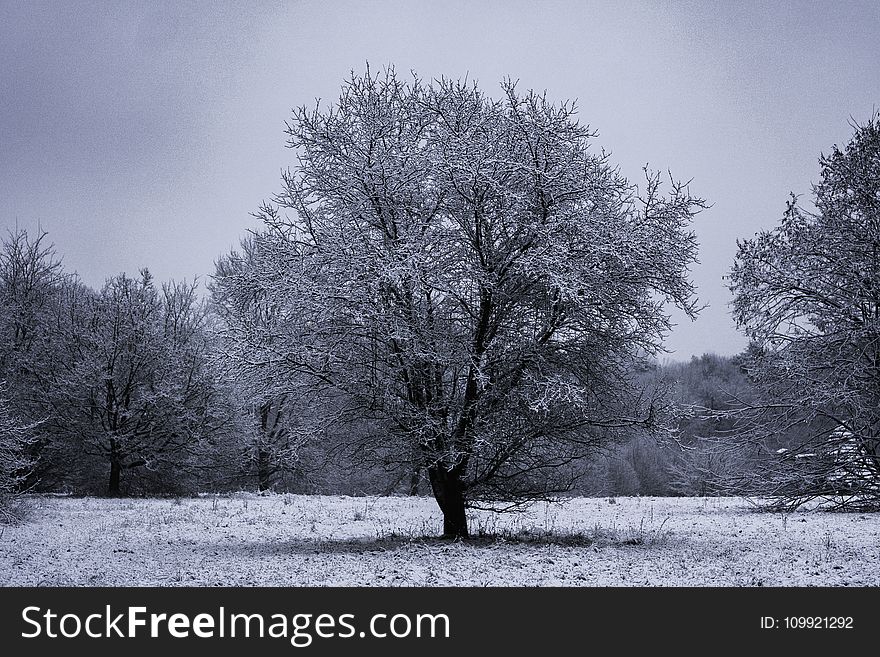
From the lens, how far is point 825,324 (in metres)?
10.1

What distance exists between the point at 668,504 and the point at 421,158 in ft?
45.2

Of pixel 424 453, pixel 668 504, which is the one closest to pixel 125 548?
pixel 424 453

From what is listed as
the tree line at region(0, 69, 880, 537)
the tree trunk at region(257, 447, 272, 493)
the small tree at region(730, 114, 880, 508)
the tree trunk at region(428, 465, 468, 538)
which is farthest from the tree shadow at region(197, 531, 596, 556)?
the tree trunk at region(257, 447, 272, 493)

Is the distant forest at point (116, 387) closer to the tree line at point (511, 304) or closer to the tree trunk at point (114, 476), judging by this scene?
the tree trunk at point (114, 476)

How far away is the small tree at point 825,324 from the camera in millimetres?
9305

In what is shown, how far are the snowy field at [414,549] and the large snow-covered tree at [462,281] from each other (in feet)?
4.94

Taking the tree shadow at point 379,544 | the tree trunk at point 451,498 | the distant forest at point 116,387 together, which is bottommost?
the tree shadow at point 379,544

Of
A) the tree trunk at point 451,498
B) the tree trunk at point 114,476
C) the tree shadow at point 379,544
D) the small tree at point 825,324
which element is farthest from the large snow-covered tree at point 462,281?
the tree trunk at point 114,476

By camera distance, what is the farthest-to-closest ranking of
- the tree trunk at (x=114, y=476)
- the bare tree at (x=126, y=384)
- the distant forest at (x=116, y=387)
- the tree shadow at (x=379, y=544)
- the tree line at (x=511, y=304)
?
the tree trunk at (x=114, y=476)
the bare tree at (x=126, y=384)
the distant forest at (x=116, y=387)
the tree shadow at (x=379, y=544)
the tree line at (x=511, y=304)

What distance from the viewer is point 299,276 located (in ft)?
33.0

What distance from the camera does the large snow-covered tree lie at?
32.1ft

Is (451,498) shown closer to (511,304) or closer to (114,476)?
(511,304)

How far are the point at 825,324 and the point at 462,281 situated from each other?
5.17 meters

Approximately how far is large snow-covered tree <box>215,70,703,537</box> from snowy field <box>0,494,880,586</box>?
4.94ft
